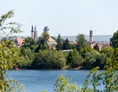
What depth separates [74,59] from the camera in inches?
3688

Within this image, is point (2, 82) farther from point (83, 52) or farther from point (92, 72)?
point (83, 52)

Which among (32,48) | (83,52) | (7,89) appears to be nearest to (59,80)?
(7,89)

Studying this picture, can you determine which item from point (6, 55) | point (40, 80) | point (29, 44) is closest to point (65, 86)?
point (6, 55)

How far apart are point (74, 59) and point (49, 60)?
14.8ft

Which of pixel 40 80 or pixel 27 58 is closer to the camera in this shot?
pixel 40 80

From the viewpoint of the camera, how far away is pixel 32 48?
109 metres

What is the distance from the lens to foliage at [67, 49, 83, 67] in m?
93.1

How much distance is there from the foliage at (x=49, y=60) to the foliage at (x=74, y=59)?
161 centimetres

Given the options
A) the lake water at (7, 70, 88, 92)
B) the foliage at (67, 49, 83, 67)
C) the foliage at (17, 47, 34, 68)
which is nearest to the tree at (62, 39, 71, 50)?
the foliage at (17, 47, 34, 68)

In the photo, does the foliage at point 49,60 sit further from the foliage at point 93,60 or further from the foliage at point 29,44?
the foliage at point 29,44

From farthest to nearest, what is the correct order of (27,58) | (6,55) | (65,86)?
1. (27,58)
2. (65,86)
3. (6,55)

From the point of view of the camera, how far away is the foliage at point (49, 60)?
93000 millimetres

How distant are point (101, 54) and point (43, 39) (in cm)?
2336

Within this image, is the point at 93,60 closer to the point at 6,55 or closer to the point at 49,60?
the point at 49,60
